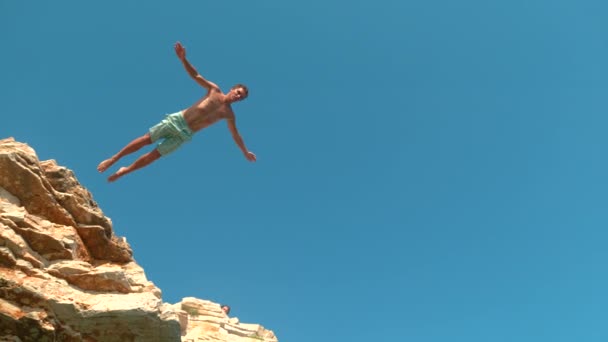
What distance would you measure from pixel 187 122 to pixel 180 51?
2.64 meters

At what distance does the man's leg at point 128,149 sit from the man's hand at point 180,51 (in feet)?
10.4

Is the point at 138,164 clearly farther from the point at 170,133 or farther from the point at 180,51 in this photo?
the point at 180,51

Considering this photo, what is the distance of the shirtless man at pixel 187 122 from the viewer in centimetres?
1841

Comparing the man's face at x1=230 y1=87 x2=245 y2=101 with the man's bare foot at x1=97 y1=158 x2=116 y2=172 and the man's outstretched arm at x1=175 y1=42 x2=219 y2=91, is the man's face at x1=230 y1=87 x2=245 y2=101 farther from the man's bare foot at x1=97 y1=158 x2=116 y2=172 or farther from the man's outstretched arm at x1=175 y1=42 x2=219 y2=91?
the man's bare foot at x1=97 y1=158 x2=116 y2=172

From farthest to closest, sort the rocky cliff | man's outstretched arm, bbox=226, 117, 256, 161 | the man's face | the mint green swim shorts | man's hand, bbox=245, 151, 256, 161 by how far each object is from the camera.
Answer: man's hand, bbox=245, 151, 256, 161, man's outstretched arm, bbox=226, 117, 256, 161, the man's face, the mint green swim shorts, the rocky cliff

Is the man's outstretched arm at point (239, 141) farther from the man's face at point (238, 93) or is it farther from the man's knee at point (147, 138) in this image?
the man's knee at point (147, 138)

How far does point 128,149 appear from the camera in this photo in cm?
1845

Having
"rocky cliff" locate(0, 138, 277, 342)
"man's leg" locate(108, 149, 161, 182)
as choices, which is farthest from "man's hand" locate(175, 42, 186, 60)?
"rocky cliff" locate(0, 138, 277, 342)

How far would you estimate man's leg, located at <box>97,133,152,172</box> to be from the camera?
17828mm

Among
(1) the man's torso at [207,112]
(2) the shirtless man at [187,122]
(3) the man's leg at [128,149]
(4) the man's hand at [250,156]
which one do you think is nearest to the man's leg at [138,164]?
(2) the shirtless man at [187,122]

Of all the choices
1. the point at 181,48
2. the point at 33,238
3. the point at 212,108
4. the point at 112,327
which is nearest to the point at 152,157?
the point at 212,108

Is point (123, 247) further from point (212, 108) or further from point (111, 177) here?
point (212, 108)

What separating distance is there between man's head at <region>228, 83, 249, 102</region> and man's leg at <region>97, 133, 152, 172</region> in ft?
11.4

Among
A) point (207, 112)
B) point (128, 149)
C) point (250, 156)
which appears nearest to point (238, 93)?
point (207, 112)
